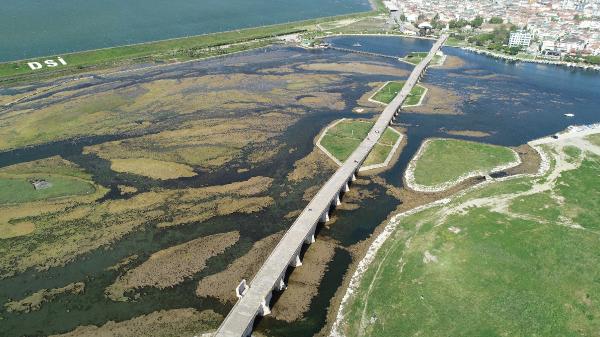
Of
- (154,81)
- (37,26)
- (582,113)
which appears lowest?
(582,113)

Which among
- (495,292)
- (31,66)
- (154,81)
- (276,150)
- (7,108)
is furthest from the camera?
(31,66)

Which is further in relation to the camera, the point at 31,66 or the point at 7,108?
the point at 31,66

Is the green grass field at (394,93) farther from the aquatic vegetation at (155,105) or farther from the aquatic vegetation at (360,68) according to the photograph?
the aquatic vegetation at (360,68)

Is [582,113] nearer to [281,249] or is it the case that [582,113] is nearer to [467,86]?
[467,86]

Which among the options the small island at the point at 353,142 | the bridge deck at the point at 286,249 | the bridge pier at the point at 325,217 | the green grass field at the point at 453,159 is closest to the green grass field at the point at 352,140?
the small island at the point at 353,142

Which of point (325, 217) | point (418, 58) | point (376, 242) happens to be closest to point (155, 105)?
point (325, 217)

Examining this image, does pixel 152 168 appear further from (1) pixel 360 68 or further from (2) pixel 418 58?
(2) pixel 418 58

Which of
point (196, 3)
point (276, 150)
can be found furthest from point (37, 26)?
point (276, 150)

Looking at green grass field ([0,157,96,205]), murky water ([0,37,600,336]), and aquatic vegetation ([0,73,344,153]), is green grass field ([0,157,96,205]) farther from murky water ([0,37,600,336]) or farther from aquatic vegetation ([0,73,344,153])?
aquatic vegetation ([0,73,344,153])
